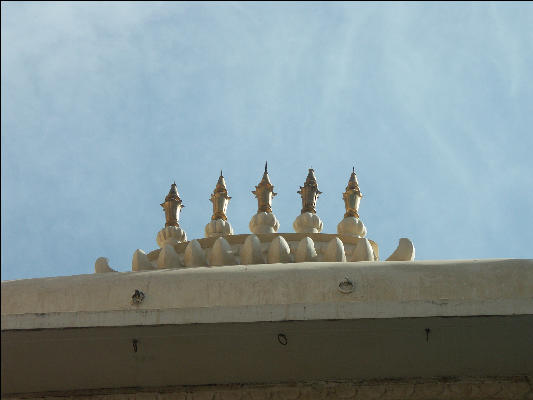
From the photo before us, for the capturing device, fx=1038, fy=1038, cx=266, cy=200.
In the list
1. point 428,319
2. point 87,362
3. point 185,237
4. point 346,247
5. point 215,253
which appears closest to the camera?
point 428,319

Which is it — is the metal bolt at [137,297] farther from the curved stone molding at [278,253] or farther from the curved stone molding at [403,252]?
the curved stone molding at [403,252]

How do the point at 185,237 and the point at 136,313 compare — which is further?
the point at 185,237

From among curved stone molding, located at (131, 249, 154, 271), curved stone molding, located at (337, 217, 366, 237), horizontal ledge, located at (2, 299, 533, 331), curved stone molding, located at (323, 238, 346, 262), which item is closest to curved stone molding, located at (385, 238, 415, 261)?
curved stone molding, located at (323, 238, 346, 262)

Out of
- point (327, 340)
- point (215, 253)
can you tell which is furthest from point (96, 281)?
point (327, 340)

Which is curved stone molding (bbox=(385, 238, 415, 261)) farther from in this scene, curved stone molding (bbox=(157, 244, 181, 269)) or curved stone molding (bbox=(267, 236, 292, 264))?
curved stone molding (bbox=(157, 244, 181, 269))

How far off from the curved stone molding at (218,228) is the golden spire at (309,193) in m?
0.99

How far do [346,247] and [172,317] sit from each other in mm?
3629

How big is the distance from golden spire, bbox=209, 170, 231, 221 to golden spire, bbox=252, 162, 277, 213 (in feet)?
1.78

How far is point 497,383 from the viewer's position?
8805 millimetres

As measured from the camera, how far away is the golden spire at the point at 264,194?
12641 millimetres

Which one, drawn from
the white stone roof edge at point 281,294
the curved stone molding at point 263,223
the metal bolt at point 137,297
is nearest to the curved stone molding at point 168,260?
the white stone roof edge at point 281,294

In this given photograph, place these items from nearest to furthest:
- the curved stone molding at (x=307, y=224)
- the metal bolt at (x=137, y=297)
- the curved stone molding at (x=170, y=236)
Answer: the metal bolt at (x=137, y=297), the curved stone molding at (x=307, y=224), the curved stone molding at (x=170, y=236)

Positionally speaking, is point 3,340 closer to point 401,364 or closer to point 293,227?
point 401,364

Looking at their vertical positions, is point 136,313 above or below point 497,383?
above
